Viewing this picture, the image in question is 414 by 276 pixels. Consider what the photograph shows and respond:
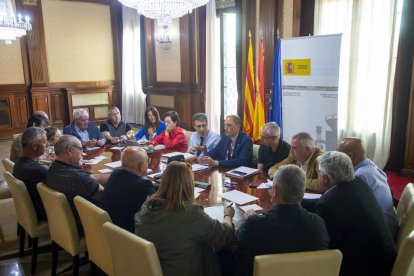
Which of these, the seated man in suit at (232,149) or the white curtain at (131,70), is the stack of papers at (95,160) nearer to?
the seated man in suit at (232,149)

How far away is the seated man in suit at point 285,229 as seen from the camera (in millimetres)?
1604

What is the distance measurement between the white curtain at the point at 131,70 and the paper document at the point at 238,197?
7116mm

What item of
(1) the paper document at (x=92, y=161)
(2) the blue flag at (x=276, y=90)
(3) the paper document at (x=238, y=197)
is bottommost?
(1) the paper document at (x=92, y=161)

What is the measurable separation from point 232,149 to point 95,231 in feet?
5.66

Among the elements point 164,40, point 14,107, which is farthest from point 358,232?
point 14,107

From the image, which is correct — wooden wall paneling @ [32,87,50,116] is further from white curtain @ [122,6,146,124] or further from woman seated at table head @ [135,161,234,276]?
woman seated at table head @ [135,161,234,276]

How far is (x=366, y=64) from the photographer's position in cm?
464

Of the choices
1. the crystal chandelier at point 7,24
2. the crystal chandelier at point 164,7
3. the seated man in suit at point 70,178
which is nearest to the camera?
the seated man in suit at point 70,178

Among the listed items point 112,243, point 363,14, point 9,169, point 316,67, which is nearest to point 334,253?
point 112,243

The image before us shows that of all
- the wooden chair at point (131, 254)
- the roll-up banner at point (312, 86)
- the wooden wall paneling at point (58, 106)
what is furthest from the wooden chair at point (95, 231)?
the wooden wall paneling at point (58, 106)

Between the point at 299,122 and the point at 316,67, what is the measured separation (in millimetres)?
786

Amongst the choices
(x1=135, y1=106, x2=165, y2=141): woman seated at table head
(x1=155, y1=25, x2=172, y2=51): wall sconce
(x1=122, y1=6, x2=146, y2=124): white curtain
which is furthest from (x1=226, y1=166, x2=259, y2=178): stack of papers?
(x1=122, y1=6, x2=146, y2=124): white curtain

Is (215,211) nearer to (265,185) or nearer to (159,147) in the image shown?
(265,185)

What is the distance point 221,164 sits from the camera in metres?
3.35
